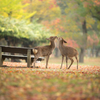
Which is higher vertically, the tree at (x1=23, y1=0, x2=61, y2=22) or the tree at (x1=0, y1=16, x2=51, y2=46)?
the tree at (x1=23, y1=0, x2=61, y2=22)

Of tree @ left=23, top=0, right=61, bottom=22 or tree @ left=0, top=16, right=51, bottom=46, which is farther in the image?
tree @ left=23, top=0, right=61, bottom=22

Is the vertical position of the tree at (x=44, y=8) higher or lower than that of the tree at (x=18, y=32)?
higher

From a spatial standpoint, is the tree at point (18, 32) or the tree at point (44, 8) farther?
the tree at point (44, 8)

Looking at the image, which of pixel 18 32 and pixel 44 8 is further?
pixel 44 8

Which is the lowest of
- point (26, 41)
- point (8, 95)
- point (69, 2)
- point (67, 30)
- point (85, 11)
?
point (8, 95)

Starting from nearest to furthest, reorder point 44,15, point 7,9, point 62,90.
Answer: point 62,90, point 7,9, point 44,15

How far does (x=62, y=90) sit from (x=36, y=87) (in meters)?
0.68

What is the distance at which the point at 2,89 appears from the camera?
4.90 metres

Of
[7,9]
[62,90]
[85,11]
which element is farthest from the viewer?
[85,11]

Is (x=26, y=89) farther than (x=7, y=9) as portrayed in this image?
No

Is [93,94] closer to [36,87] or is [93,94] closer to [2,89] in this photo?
[36,87]

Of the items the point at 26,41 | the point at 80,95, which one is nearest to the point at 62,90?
the point at 80,95

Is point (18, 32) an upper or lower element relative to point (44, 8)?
lower

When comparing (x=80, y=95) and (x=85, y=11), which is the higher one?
(x=85, y=11)
